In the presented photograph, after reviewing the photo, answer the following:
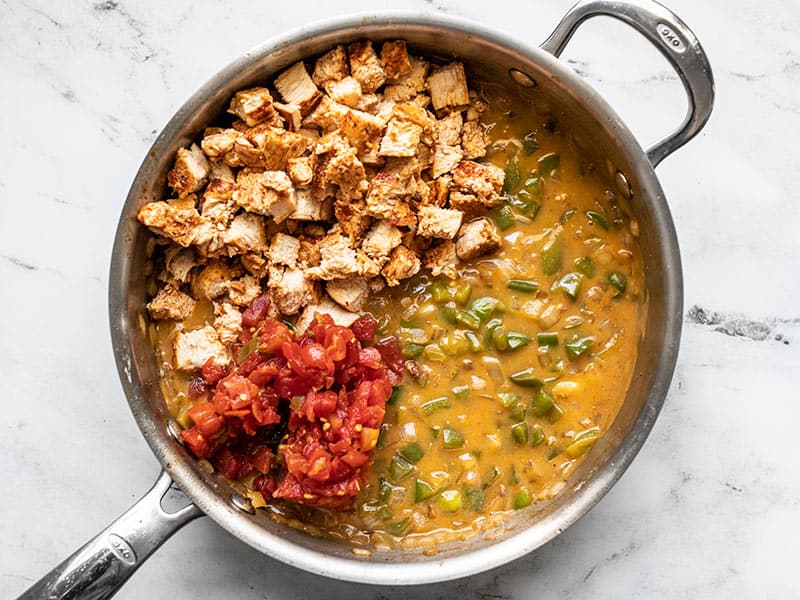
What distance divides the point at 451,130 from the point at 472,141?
81 mm

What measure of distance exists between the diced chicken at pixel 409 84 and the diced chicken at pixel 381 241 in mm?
442

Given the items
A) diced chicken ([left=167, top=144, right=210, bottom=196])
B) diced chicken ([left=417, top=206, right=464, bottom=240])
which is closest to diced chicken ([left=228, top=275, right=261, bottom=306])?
diced chicken ([left=167, top=144, right=210, bottom=196])

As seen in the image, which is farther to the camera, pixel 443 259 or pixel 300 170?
pixel 443 259

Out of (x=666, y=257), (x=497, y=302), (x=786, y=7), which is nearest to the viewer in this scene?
(x=666, y=257)

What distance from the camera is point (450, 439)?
10.1 ft

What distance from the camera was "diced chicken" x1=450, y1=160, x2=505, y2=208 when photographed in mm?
3037

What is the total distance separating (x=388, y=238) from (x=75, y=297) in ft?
3.85

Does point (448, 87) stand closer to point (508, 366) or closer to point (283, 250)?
point (283, 250)

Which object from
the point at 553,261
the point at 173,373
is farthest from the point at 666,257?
the point at 173,373

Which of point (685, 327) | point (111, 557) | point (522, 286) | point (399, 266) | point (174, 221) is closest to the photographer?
point (111, 557)

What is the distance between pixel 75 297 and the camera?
329 centimetres

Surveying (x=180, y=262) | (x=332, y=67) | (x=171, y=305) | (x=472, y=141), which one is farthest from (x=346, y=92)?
(x=171, y=305)

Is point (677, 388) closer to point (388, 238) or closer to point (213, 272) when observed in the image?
point (388, 238)

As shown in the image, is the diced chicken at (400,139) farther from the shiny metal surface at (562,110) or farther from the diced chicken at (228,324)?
the diced chicken at (228,324)
